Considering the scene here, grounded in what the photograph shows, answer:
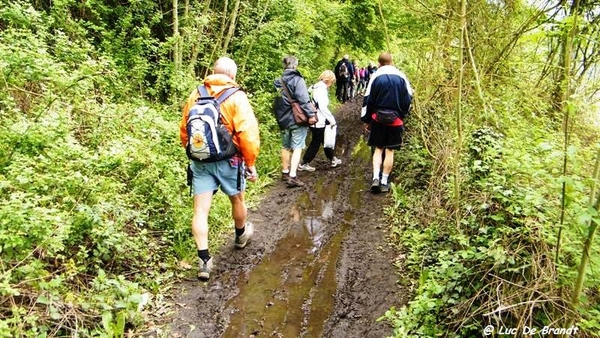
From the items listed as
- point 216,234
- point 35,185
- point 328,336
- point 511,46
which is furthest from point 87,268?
point 511,46

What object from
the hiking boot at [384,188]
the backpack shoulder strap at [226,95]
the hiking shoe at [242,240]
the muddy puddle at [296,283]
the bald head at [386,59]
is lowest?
the muddy puddle at [296,283]

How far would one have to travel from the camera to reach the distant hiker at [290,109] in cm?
701

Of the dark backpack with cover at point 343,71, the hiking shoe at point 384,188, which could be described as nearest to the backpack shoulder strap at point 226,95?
the hiking shoe at point 384,188

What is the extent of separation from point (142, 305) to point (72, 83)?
115 inches

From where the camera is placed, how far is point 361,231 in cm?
558

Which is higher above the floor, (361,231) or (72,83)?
(72,83)

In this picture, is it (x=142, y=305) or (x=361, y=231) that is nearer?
(x=142, y=305)

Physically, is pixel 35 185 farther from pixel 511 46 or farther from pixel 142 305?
pixel 511 46

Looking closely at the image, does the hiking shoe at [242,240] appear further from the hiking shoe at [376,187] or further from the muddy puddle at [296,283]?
the hiking shoe at [376,187]

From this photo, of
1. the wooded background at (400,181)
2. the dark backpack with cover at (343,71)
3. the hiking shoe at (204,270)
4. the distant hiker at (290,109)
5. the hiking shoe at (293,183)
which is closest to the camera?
the wooded background at (400,181)

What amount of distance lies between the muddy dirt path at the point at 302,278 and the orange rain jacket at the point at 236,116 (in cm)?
128

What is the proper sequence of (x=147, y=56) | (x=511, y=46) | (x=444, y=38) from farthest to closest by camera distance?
1. (x=147, y=56)
2. (x=444, y=38)
3. (x=511, y=46)

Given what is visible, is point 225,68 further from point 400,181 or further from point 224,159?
point 400,181

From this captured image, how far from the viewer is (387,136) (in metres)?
6.77
